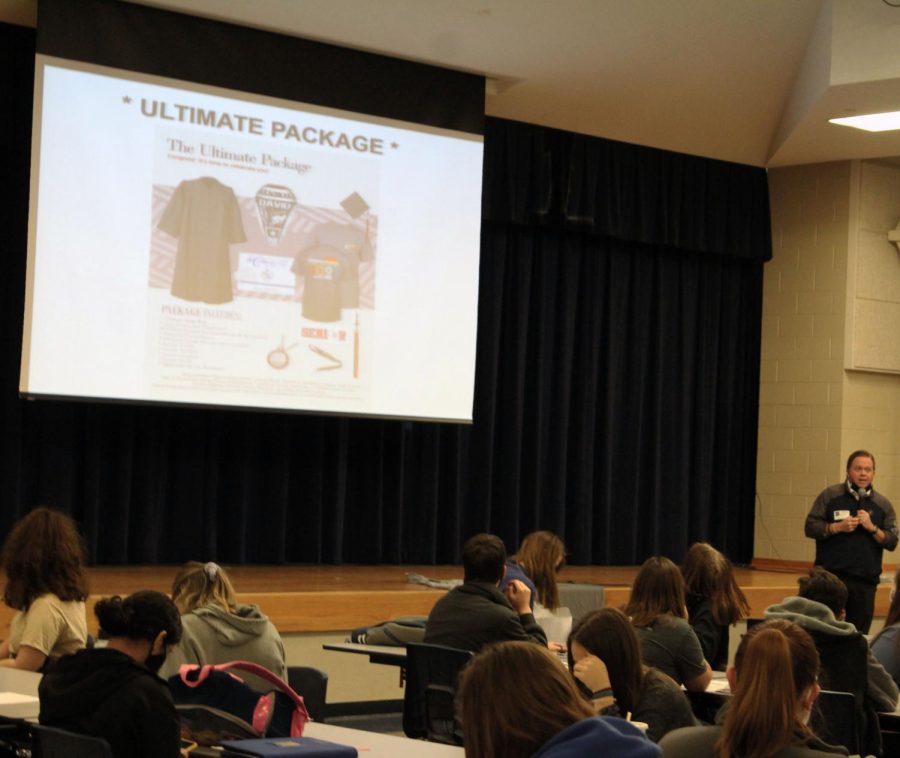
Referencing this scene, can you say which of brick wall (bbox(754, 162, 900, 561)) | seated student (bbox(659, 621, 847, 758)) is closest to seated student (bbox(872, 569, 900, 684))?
seated student (bbox(659, 621, 847, 758))

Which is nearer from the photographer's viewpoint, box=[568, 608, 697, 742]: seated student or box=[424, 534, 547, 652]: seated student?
box=[568, 608, 697, 742]: seated student

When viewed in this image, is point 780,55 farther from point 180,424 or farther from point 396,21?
point 180,424

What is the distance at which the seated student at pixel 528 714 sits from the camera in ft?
5.64

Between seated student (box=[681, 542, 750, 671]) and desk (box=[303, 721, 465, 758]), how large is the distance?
200cm

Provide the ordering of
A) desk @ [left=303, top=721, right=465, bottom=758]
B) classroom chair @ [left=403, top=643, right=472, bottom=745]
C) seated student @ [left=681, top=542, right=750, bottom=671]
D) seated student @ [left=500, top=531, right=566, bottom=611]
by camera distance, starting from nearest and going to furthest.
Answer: desk @ [left=303, top=721, right=465, bottom=758] → classroom chair @ [left=403, top=643, right=472, bottom=745] → seated student @ [left=681, top=542, right=750, bottom=671] → seated student @ [left=500, top=531, right=566, bottom=611]

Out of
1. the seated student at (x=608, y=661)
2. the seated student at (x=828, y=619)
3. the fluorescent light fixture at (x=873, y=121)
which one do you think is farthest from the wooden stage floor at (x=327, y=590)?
the seated student at (x=608, y=661)

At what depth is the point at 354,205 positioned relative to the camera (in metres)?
7.67

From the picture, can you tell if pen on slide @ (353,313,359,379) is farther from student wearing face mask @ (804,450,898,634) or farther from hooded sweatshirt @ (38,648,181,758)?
hooded sweatshirt @ (38,648,181,758)

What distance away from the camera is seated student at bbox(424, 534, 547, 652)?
446 cm

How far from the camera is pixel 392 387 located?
25.7 ft

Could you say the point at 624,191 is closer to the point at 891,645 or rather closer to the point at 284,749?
the point at 891,645

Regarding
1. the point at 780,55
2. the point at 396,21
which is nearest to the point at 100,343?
the point at 396,21

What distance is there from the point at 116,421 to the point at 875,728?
4.88 meters

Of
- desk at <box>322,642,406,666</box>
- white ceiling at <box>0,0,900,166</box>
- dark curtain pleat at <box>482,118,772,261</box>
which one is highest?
white ceiling at <box>0,0,900,166</box>
